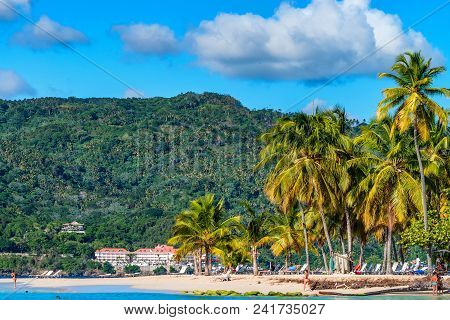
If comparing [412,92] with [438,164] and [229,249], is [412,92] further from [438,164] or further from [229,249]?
[229,249]

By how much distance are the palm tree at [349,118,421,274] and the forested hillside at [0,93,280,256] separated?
170 feet

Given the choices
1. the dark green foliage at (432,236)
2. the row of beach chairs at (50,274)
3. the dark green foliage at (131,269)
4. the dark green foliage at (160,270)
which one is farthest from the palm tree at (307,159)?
the dark green foliage at (131,269)

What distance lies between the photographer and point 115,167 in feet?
493

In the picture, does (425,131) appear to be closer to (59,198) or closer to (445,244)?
(445,244)

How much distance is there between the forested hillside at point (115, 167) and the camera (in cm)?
11400

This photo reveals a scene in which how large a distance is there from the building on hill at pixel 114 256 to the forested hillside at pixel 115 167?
1.80 metres

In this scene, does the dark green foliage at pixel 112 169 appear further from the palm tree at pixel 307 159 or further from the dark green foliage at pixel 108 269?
the palm tree at pixel 307 159

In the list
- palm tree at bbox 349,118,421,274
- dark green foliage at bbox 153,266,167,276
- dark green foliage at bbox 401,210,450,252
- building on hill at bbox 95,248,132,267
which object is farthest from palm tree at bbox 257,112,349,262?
building on hill at bbox 95,248,132,267

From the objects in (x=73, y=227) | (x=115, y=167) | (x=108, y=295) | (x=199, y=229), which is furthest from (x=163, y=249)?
(x=108, y=295)

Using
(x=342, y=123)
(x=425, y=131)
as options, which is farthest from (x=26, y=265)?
(x=425, y=131)

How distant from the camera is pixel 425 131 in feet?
128

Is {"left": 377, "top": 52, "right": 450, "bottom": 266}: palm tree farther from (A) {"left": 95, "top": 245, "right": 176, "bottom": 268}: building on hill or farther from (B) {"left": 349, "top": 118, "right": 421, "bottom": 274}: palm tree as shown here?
(A) {"left": 95, "top": 245, "right": 176, "bottom": 268}: building on hill

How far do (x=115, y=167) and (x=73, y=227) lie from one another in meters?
40.3
